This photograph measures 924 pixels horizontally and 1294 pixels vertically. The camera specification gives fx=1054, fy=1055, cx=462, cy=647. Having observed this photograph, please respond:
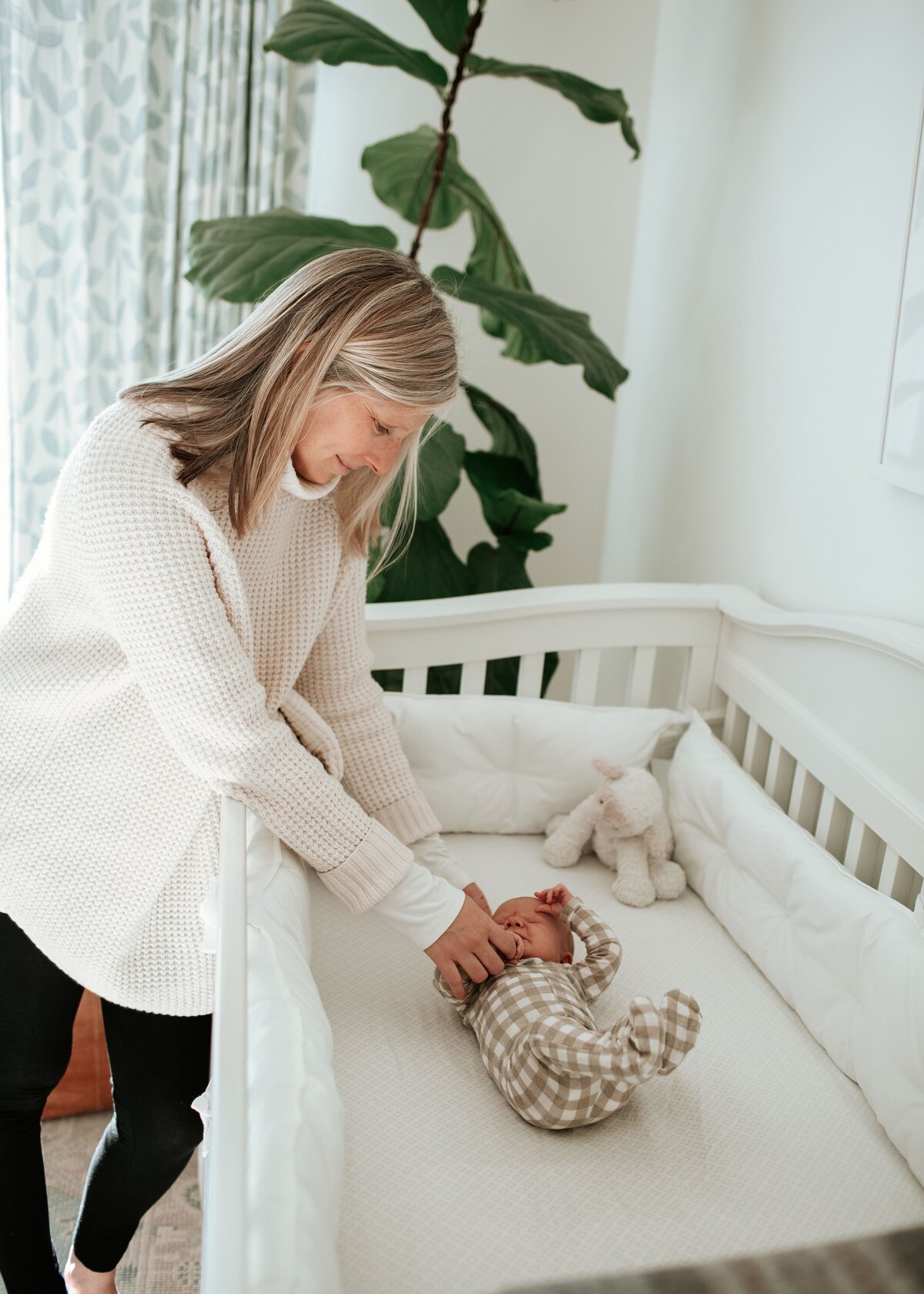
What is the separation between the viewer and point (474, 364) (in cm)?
221

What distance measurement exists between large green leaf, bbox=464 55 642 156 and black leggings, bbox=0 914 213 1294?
1418 mm

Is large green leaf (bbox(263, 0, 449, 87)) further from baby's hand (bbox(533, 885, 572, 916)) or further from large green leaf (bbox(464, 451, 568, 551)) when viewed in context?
baby's hand (bbox(533, 885, 572, 916))

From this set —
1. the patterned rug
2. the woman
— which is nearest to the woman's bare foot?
the woman

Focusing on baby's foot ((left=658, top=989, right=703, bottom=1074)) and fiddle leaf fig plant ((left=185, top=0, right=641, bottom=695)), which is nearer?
baby's foot ((left=658, top=989, right=703, bottom=1074))

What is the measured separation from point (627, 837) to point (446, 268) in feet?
2.98

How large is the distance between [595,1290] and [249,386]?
0.72m

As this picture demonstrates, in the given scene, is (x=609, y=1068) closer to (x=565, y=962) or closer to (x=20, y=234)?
(x=565, y=962)

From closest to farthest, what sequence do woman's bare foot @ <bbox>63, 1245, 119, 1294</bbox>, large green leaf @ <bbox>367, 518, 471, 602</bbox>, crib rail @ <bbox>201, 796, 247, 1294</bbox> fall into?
crib rail @ <bbox>201, 796, 247, 1294</bbox> → woman's bare foot @ <bbox>63, 1245, 119, 1294</bbox> → large green leaf @ <bbox>367, 518, 471, 602</bbox>

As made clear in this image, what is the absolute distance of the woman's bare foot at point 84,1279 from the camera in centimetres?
113

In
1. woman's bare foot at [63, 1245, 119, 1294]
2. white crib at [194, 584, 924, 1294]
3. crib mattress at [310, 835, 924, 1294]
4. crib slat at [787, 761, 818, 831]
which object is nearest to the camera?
white crib at [194, 584, 924, 1294]

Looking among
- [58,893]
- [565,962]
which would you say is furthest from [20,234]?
[565,962]

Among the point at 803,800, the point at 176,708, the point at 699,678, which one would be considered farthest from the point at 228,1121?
the point at 699,678

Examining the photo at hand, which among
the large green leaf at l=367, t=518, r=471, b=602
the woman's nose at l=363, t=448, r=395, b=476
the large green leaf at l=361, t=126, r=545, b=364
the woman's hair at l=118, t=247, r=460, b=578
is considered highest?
the large green leaf at l=361, t=126, r=545, b=364

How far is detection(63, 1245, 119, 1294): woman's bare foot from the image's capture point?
1.13 m
